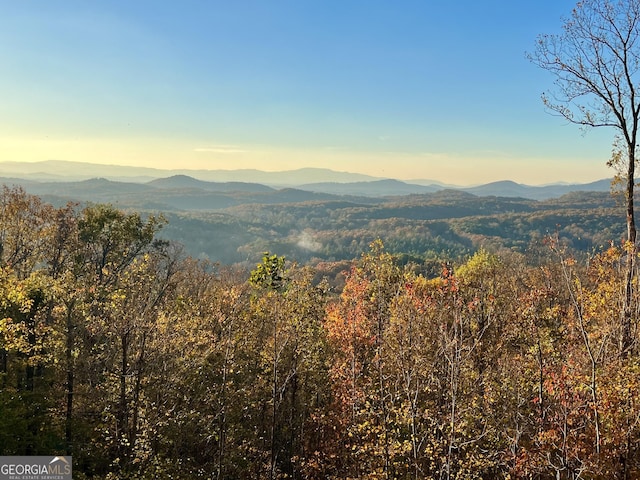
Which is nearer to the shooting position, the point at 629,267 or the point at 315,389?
the point at 629,267

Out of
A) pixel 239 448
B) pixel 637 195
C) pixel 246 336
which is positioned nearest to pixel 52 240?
pixel 246 336

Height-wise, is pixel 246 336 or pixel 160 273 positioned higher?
pixel 160 273

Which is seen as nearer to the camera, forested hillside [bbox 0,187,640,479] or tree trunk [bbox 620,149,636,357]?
forested hillside [bbox 0,187,640,479]

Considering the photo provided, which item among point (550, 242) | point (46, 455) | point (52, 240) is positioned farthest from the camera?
point (52, 240)

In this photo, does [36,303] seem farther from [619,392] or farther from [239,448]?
[619,392]

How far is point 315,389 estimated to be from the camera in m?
21.4

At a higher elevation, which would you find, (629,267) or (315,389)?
(629,267)

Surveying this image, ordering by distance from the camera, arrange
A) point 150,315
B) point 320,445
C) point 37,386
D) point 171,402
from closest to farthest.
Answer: point 150,315, point 171,402, point 320,445, point 37,386

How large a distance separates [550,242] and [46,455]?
750 inches

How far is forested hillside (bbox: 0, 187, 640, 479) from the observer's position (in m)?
13.6

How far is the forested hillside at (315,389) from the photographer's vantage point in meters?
13.6

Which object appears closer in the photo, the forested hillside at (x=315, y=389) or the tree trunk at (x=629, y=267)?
the forested hillside at (x=315, y=389)

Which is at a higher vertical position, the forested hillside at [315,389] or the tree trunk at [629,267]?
the tree trunk at [629,267]

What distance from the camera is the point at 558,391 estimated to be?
531 inches
